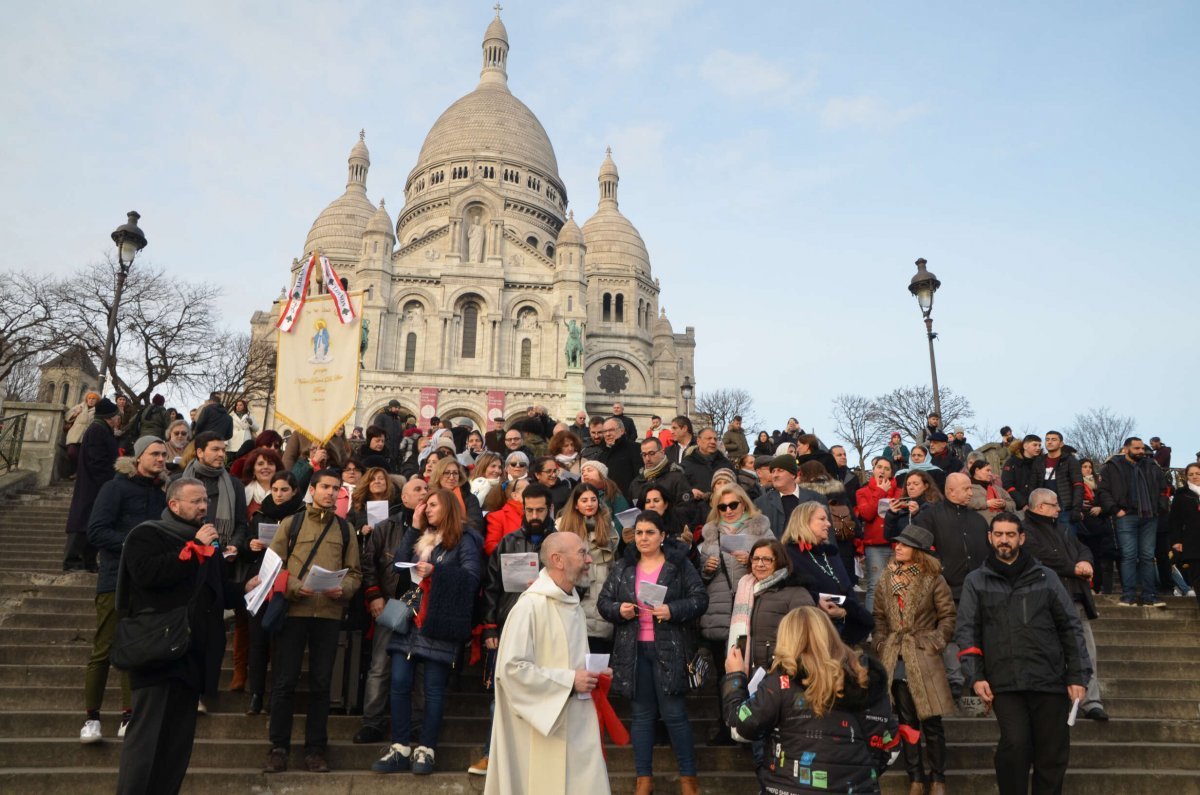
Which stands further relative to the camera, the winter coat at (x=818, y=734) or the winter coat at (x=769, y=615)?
the winter coat at (x=769, y=615)

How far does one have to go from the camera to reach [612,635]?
561 centimetres

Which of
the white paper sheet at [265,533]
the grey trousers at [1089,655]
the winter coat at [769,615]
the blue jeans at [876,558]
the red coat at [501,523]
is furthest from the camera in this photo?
the blue jeans at [876,558]

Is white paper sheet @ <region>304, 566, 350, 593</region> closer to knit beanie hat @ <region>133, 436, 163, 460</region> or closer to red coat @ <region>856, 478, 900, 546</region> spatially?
knit beanie hat @ <region>133, 436, 163, 460</region>

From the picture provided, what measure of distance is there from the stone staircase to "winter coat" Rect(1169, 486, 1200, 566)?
90 centimetres

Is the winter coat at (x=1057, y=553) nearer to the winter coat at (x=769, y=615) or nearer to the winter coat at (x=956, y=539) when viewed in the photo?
the winter coat at (x=956, y=539)

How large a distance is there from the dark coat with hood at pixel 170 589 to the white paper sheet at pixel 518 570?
172 cm

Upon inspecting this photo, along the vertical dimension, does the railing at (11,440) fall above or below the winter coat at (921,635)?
above

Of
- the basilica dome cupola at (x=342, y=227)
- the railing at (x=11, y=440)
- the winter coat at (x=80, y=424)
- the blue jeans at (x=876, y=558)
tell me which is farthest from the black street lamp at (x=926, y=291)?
the basilica dome cupola at (x=342, y=227)

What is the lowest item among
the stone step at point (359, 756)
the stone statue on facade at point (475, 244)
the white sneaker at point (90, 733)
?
the stone step at point (359, 756)

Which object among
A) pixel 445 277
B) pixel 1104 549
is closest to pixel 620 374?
pixel 445 277

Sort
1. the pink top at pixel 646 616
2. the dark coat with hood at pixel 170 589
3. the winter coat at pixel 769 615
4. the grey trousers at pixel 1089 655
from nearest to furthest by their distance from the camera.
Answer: the dark coat with hood at pixel 170 589 → the winter coat at pixel 769 615 → the pink top at pixel 646 616 → the grey trousers at pixel 1089 655

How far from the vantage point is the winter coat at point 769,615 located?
4.84 meters

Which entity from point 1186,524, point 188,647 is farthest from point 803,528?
point 1186,524

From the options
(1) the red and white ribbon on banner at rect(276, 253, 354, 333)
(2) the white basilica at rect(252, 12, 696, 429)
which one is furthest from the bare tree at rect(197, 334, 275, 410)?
(1) the red and white ribbon on banner at rect(276, 253, 354, 333)
